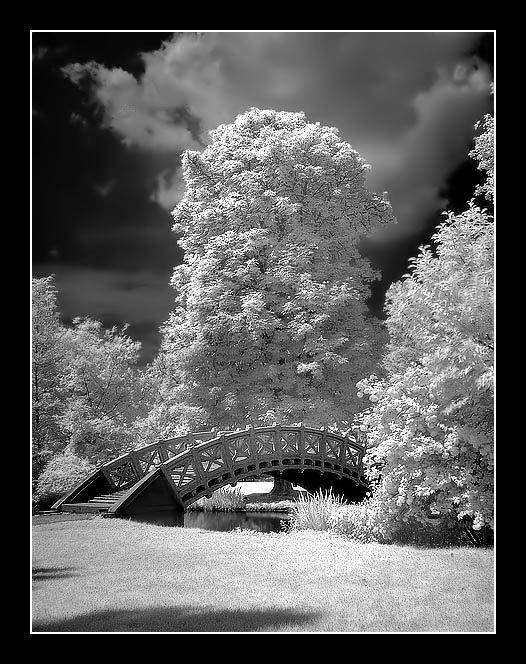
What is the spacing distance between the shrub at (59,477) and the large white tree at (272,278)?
10.9 feet

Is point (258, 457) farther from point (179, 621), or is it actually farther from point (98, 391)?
point (179, 621)

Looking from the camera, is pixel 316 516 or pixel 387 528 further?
pixel 316 516

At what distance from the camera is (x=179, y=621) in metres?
6.93

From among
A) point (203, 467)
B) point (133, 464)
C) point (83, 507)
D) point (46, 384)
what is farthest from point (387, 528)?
point (46, 384)

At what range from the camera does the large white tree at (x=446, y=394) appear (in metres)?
8.29

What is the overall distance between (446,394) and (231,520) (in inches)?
346

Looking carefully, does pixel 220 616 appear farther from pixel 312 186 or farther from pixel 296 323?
pixel 312 186

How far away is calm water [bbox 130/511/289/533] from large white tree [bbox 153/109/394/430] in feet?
7.71

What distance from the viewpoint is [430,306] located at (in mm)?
9008

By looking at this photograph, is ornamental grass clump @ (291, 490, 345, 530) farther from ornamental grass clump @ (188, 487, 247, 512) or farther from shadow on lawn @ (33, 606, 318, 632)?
shadow on lawn @ (33, 606, 318, 632)

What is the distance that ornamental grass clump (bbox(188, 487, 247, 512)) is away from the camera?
1816cm

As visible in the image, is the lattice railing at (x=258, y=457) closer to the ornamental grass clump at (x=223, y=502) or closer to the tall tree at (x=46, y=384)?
the ornamental grass clump at (x=223, y=502)
